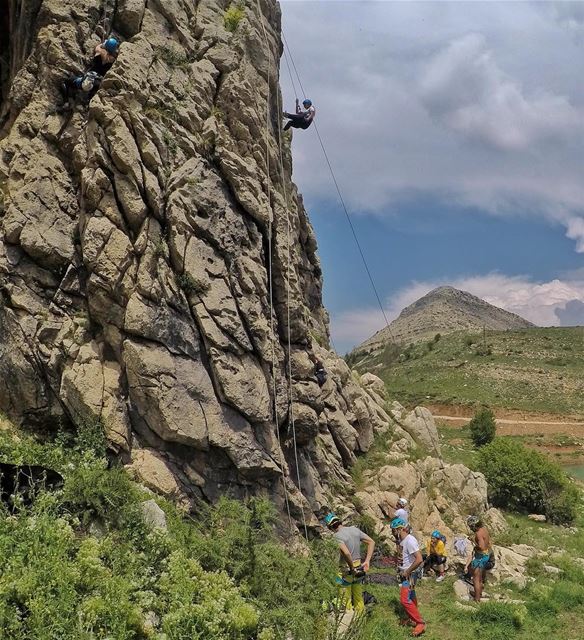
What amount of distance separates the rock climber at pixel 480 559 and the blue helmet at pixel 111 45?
15.5 m

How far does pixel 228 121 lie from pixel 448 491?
1671cm

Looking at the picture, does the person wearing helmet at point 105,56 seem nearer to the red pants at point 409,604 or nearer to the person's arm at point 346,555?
the person's arm at point 346,555

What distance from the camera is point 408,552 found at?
1056 cm

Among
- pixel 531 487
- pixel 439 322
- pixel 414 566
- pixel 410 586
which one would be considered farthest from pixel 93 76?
pixel 439 322

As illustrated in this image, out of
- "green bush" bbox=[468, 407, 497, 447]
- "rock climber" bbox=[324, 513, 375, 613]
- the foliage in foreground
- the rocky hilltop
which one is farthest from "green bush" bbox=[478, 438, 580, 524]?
"green bush" bbox=[468, 407, 497, 447]

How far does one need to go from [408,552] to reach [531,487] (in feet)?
60.8

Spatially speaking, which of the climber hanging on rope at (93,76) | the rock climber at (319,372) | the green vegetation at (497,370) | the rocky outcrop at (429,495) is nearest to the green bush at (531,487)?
the rocky outcrop at (429,495)

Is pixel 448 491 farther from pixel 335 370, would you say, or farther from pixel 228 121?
pixel 228 121

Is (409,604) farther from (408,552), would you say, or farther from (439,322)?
(439,322)

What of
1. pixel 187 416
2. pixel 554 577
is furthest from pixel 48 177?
pixel 554 577

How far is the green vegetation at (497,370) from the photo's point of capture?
72.6 m

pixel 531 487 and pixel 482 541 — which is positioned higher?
pixel 482 541

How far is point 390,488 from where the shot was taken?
1888 cm

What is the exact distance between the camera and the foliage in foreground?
21.1 ft
